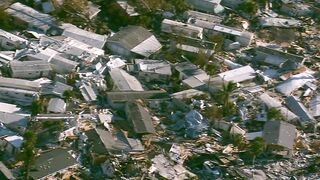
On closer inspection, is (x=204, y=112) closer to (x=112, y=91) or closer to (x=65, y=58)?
(x=112, y=91)

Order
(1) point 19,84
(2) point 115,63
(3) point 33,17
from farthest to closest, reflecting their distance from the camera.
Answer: (3) point 33,17 < (2) point 115,63 < (1) point 19,84

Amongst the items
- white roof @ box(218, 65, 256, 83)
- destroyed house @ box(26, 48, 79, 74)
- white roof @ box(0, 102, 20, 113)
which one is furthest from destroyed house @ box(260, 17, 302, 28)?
white roof @ box(0, 102, 20, 113)

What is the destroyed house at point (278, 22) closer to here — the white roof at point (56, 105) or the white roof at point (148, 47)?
the white roof at point (148, 47)

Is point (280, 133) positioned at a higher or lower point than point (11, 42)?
lower

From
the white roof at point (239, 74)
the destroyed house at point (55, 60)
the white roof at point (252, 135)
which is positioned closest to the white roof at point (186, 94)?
the white roof at point (239, 74)

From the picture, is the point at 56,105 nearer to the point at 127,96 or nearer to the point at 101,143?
the point at 101,143

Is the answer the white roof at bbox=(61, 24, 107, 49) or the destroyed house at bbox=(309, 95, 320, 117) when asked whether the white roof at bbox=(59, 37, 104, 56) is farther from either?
the destroyed house at bbox=(309, 95, 320, 117)

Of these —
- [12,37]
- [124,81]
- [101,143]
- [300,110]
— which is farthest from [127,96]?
[300,110]
